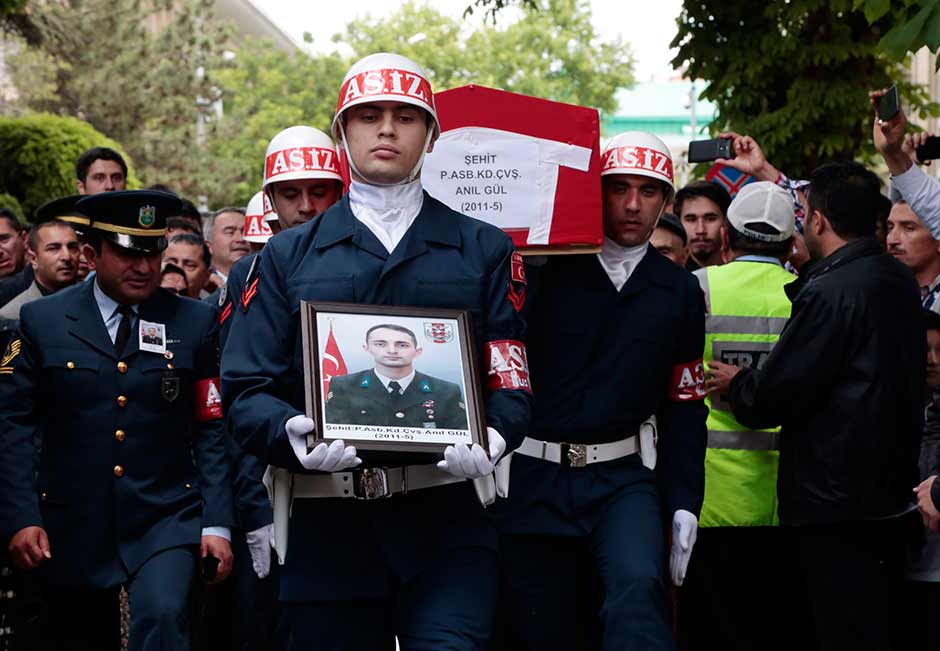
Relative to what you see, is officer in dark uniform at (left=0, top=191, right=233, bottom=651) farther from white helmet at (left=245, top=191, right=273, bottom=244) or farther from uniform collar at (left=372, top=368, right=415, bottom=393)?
uniform collar at (left=372, top=368, right=415, bottom=393)

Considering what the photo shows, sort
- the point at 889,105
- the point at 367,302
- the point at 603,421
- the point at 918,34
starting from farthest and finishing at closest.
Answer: the point at 889,105 < the point at 603,421 < the point at 918,34 < the point at 367,302

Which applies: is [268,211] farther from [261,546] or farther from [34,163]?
[34,163]

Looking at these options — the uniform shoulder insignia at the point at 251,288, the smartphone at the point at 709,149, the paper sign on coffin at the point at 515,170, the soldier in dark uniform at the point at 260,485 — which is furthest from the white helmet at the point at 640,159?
the uniform shoulder insignia at the point at 251,288

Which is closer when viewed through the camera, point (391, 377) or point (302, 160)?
point (391, 377)

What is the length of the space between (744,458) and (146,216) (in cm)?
285

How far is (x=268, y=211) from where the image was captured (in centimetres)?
782

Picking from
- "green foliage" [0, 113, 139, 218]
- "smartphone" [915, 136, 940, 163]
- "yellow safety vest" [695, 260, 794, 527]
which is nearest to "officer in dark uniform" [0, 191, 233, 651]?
"yellow safety vest" [695, 260, 794, 527]

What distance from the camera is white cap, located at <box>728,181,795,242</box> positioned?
22.8 ft

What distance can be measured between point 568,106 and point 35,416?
98.7 inches

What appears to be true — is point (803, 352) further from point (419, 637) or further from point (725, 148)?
point (419, 637)

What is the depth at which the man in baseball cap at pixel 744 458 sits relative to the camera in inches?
265

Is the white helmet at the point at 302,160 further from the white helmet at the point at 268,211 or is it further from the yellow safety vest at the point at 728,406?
the yellow safety vest at the point at 728,406

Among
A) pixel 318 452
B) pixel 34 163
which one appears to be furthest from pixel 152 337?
pixel 34 163

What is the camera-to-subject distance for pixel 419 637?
4.50m
